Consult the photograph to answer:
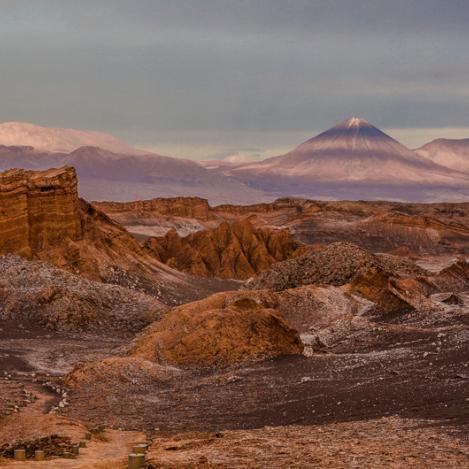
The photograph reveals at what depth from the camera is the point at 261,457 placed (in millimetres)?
14789

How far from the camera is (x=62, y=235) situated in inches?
2633

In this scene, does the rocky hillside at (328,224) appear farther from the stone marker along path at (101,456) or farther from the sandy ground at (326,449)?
the sandy ground at (326,449)

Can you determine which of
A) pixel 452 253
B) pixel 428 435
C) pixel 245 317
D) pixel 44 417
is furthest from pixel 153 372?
pixel 452 253

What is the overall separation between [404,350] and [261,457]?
64.8ft

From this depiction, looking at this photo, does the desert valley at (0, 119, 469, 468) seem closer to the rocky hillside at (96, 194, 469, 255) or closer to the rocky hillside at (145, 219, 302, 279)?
the rocky hillside at (145, 219, 302, 279)

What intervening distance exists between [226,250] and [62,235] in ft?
119

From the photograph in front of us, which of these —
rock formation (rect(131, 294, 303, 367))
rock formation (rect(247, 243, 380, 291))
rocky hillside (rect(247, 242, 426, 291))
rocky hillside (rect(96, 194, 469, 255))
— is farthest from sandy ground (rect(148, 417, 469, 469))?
rocky hillside (rect(96, 194, 469, 255))

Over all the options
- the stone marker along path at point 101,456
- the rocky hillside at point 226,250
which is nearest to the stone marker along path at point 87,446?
the stone marker along path at point 101,456

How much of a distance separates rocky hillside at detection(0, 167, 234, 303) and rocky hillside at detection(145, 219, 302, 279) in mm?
26427

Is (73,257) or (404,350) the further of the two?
(73,257)

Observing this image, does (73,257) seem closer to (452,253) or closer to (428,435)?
(428,435)

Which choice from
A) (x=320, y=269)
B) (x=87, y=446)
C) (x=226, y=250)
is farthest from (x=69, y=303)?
(x=226, y=250)

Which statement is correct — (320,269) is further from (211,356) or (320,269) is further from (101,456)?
(101,456)

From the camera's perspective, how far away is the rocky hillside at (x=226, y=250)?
3853 inches
